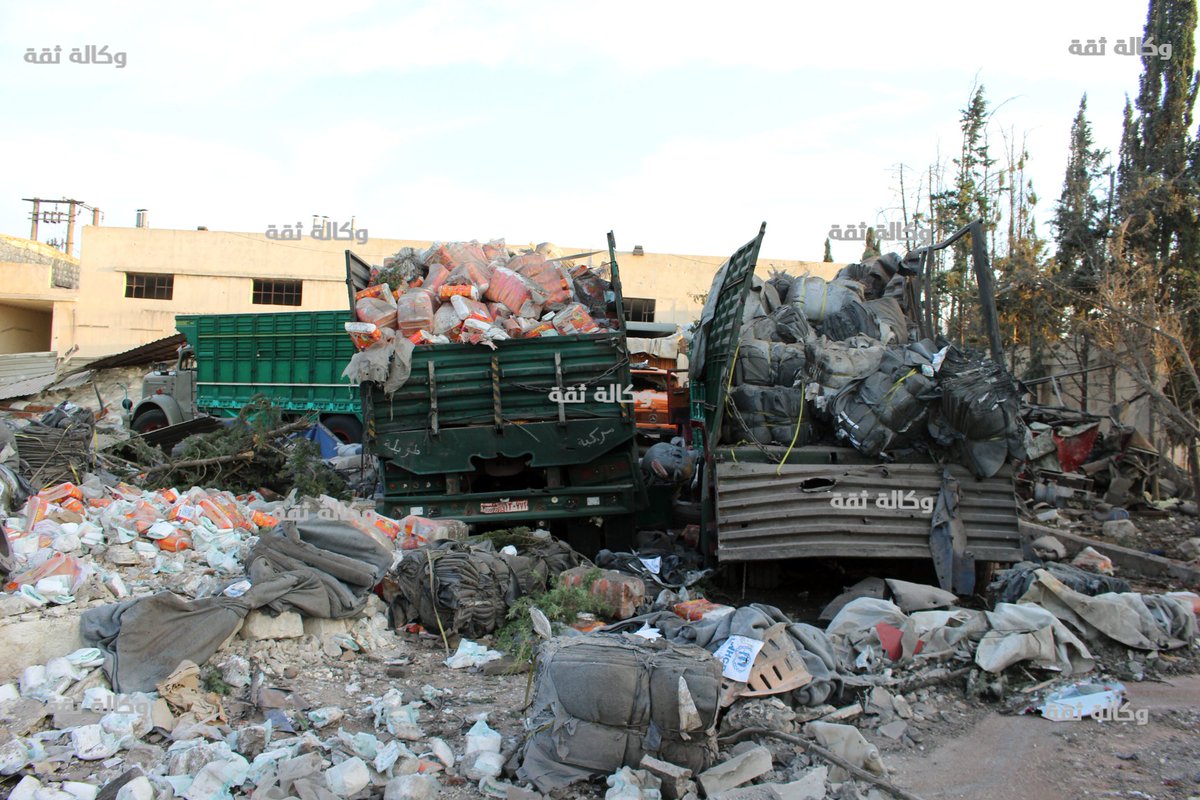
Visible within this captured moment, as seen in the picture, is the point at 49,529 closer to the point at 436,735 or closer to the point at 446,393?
the point at 446,393

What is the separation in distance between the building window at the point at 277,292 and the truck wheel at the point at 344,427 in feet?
35.1

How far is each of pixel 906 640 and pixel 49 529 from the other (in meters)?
5.30

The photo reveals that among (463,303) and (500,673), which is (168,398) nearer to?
(463,303)

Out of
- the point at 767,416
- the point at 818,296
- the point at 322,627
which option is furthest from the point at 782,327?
the point at 322,627

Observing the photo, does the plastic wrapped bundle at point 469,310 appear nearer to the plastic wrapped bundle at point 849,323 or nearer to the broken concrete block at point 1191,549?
the plastic wrapped bundle at point 849,323

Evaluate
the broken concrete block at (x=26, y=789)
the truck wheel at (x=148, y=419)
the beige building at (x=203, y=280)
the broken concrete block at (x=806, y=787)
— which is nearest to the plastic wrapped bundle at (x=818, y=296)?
the broken concrete block at (x=806, y=787)

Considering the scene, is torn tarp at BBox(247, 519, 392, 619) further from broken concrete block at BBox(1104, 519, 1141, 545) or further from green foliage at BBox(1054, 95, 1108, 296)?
green foliage at BBox(1054, 95, 1108, 296)

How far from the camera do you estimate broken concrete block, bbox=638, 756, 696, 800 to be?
10.2 feet

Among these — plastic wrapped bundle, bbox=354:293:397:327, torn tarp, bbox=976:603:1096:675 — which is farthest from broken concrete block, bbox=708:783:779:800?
plastic wrapped bundle, bbox=354:293:397:327

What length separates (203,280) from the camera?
2300cm

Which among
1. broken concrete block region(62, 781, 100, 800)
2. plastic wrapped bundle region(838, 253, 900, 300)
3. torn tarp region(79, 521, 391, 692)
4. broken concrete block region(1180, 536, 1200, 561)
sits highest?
plastic wrapped bundle region(838, 253, 900, 300)

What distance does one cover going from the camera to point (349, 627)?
501 cm

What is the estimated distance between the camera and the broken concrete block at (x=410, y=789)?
311 centimetres

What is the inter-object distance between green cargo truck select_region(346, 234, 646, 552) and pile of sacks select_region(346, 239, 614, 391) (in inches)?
8.2
